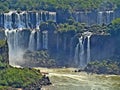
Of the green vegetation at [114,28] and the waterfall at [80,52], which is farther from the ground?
the green vegetation at [114,28]

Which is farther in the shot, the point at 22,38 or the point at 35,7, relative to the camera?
the point at 35,7

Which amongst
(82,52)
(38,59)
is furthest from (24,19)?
(82,52)

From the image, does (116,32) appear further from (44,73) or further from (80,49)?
(44,73)

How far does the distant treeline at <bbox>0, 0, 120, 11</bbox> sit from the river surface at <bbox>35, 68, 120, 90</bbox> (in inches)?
698

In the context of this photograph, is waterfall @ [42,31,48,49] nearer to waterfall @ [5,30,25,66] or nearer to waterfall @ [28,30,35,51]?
waterfall @ [28,30,35,51]

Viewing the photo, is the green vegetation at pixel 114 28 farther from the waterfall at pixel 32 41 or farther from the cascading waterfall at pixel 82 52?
the waterfall at pixel 32 41

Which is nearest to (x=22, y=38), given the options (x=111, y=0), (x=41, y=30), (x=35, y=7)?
(x=41, y=30)

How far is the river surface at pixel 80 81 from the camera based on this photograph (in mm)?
86125

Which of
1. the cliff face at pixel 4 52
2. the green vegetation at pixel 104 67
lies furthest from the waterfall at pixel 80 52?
the cliff face at pixel 4 52

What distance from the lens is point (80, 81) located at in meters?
89.1

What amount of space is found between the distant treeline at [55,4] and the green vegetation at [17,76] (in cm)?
2395

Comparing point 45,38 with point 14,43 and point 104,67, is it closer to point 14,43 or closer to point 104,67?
point 14,43

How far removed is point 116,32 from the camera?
101188 mm

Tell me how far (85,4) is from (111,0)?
213 inches
